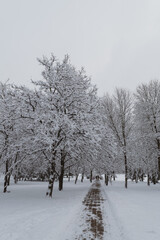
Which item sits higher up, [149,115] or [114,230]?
[149,115]

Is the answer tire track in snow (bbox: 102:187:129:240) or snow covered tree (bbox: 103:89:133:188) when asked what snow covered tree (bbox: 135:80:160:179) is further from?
tire track in snow (bbox: 102:187:129:240)

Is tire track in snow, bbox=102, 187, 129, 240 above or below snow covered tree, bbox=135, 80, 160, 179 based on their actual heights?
below

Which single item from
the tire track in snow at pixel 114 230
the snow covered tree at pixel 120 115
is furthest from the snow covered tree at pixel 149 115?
the tire track in snow at pixel 114 230

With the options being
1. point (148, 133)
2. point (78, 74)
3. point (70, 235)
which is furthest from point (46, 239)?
point (148, 133)

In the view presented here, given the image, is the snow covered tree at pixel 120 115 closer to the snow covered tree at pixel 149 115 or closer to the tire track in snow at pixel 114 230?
the snow covered tree at pixel 149 115

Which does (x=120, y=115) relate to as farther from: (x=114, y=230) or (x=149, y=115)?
(x=114, y=230)

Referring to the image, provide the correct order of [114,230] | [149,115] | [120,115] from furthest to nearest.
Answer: [120,115]
[149,115]
[114,230]

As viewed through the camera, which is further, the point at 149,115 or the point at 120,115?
the point at 120,115

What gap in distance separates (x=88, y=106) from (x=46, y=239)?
32.6 feet

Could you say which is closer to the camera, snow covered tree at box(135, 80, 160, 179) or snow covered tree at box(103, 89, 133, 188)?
snow covered tree at box(135, 80, 160, 179)

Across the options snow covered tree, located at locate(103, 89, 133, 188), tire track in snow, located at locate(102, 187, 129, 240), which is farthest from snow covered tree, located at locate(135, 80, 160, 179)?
tire track in snow, located at locate(102, 187, 129, 240)

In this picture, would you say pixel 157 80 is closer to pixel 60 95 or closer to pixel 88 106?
pixel 88 106

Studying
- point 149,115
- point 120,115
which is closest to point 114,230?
point 149,115

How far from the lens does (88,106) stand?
559 inches
